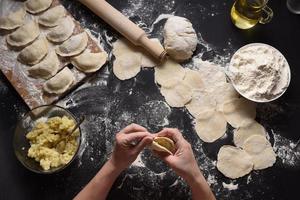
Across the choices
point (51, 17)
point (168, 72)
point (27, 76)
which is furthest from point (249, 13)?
point (27, 76)

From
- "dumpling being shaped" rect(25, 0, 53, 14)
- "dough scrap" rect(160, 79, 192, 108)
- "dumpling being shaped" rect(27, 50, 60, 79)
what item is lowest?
"dough scrap" rect(160, 79, 192, 108)

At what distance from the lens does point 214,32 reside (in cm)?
152

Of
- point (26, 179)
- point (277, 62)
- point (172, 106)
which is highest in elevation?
point (277, 62)

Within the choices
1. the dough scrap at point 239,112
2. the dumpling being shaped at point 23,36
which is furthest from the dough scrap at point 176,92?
the dumpling being shaped at point 23,36

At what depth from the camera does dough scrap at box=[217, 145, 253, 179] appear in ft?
4.51

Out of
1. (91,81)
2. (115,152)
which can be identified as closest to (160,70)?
(91,81)

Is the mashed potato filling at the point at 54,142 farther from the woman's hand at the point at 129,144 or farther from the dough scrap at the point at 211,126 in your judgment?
the dough scrap at the point at 211,126

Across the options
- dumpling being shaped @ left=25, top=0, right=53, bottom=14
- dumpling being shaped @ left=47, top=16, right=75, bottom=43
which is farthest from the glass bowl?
dumpling being shaped @ left=25, top=0, right=53, bottom=14

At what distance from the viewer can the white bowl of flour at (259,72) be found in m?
1.39

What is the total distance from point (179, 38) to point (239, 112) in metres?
0.31

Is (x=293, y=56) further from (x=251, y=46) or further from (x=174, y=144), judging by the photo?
(x=174, y=144)

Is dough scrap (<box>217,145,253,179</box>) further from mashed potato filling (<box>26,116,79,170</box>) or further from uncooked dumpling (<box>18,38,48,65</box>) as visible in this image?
uncooked dumpling (<box>18,38,48,65</box>)

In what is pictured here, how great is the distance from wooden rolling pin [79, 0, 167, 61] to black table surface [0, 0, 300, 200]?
2.3 inches

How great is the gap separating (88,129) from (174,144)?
0.32m
